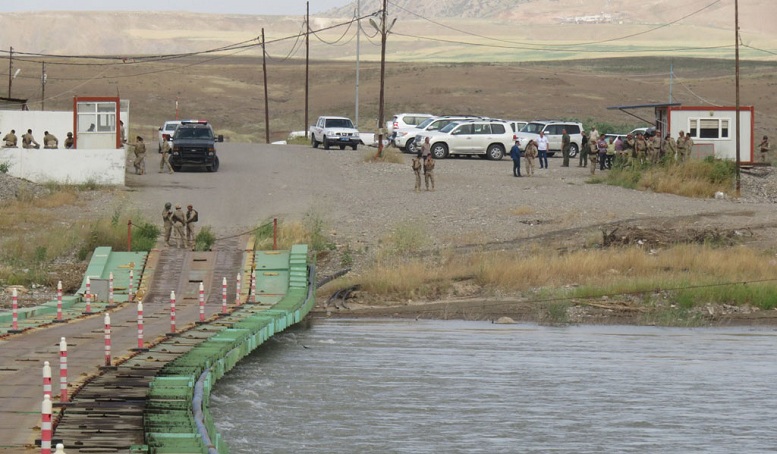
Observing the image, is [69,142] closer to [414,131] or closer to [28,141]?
[28,141]

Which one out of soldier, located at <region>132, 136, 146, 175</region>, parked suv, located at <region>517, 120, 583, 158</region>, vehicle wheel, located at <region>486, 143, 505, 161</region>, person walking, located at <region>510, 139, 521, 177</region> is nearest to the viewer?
person walking, located at <region>510, 139, 521, 177</region>

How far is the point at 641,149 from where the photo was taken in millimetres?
48312

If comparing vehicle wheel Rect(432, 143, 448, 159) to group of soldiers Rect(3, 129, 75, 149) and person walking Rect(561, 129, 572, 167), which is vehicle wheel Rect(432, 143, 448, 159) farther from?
group of soldiers Rect(3, 129, 75, 149)

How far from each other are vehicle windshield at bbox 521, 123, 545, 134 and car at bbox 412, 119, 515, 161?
249cm

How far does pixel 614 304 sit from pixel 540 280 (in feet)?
7.85

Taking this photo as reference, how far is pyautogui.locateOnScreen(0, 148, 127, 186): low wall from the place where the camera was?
44688 millimetres

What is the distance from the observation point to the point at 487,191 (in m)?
44.6

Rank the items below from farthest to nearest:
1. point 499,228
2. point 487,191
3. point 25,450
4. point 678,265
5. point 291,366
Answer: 1. point 487,191
2. point 499,228
3. point 678,265
4. point 291,366
5. point 25,450

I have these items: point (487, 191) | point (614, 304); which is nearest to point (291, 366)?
point (614, 304)

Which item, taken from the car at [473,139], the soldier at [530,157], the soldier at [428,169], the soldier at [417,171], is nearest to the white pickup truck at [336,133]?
the car at [473,139]

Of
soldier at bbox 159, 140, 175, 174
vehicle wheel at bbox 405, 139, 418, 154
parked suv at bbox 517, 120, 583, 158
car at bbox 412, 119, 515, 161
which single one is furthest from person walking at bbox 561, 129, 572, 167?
soldier at bbox 159, 140, 175, 174

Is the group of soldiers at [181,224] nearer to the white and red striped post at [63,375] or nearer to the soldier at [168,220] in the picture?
the soldier at [168,220]

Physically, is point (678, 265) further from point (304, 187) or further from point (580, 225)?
point (304, 187)

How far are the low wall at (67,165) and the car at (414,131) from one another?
52.2 feet
